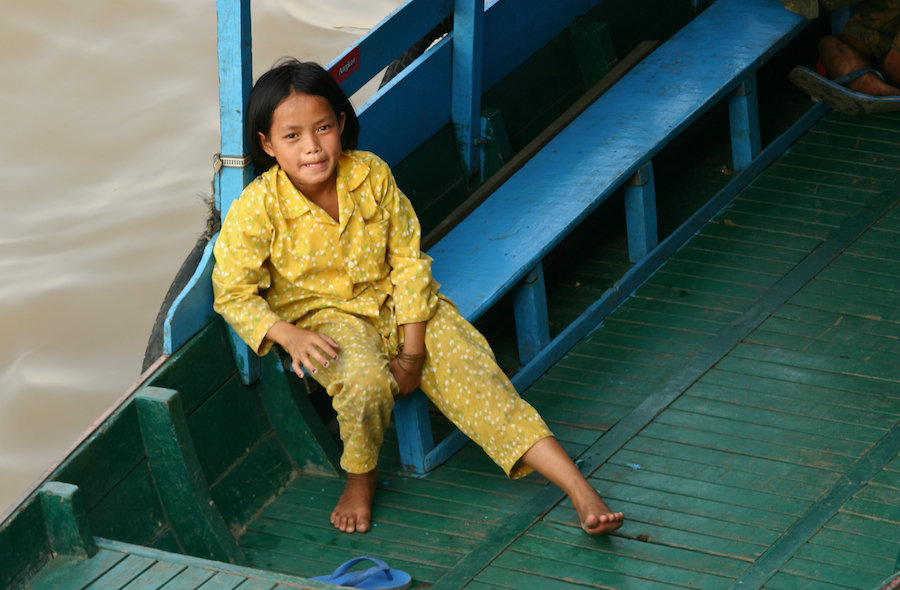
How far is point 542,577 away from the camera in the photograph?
2.60 m

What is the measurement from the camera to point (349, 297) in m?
2.90

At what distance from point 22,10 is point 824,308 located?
8564mm

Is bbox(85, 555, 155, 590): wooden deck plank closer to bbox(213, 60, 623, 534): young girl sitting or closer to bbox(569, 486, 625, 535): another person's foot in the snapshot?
bbox(213, 60, 623, 534): young girl sitting

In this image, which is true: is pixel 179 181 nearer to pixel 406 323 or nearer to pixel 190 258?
pixel 190 258

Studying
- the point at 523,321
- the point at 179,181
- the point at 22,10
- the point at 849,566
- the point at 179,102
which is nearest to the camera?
the point at 849,566

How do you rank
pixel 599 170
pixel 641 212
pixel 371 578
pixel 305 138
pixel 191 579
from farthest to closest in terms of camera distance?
pixel 641 212 < pixel 599 170 < pixel 305 138 < pixel 371 578 < pixel 191 579

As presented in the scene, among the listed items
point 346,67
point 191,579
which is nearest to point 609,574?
point 191,579

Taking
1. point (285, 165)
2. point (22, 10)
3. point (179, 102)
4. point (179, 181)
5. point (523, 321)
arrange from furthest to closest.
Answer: point (22, 10)
point (179, 102)
point (179, 181)
point (523, 321)
point (285, 165)

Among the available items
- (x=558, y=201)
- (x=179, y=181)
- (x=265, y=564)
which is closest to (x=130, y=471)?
(x=265, y=564)

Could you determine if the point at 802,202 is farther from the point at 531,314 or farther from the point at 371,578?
the point at 371,578

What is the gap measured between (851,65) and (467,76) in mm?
1746

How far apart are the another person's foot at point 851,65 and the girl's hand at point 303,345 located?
2.76 meters

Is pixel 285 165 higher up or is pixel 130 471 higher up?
pixel 285 165

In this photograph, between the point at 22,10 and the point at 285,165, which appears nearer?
the point at 285,165
